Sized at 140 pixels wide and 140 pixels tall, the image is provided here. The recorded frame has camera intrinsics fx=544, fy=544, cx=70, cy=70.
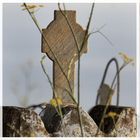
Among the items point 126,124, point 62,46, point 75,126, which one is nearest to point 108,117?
point 126,124

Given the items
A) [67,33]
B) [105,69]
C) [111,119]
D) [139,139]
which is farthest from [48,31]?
[139,139]

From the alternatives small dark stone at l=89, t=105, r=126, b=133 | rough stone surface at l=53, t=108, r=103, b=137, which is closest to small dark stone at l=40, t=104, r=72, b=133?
rough stone surface at l=53, t=108, r=103, b=137

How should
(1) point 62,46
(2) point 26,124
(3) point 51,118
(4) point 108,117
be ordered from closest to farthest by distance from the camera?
(2) point 26,124
(3) point 51,118
(4) point 108,117
(1) point 62,46

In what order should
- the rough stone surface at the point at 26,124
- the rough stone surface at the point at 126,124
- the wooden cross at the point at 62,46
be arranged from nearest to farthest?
the rough stone surface at the point at 26,124, the rough stone surface at the point at 126,124, the wooden cross at the point at 62,46

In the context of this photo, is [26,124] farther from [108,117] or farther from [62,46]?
[62,46]

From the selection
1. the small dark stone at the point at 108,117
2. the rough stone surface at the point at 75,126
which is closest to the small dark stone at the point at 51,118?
the rough stone surface at the point at 75,126

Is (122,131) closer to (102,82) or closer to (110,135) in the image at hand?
(110,135)

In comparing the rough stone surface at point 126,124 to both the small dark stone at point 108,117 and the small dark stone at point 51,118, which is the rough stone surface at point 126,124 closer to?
the small dark stone at point 108,117

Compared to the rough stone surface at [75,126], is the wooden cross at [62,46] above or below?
above

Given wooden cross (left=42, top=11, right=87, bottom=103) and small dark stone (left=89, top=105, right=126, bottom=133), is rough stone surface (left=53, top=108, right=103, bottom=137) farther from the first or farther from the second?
wooden cross (left=42, top=11, right=87, bottom=103)

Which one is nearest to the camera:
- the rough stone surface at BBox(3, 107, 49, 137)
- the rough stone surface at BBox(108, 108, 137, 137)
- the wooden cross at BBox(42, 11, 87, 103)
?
the rough stone surface at BBox(3, 107, 49, 137)

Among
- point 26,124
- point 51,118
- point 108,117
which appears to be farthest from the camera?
point 108,117
